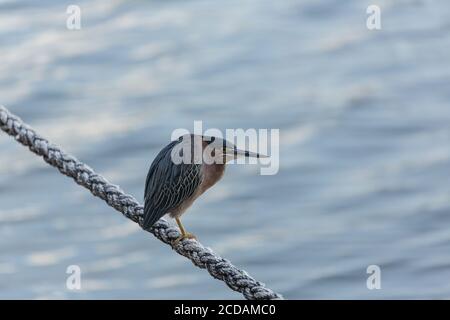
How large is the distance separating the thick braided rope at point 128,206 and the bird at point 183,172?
0.18 feet

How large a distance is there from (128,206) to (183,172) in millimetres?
192

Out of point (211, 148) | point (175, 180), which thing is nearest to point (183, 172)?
point (175, 180)

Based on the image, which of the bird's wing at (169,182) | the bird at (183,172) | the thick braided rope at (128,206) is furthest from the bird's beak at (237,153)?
the thick braided rope at (128,206)

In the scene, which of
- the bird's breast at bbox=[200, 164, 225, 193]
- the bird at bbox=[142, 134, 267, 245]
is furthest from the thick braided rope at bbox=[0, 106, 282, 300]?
the bird's breast at bbox=[200, 164, 225, 193]

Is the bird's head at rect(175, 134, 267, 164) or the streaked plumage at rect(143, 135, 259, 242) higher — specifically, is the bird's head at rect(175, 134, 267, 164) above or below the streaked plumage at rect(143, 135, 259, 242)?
above

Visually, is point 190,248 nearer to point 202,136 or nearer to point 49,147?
point 202,136

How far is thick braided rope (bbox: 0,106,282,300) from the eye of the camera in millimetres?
2734

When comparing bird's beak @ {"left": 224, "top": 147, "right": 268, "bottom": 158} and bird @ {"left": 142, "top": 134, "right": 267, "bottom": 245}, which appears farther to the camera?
bird @ {"left": 142, "top": 134, "right": 267, "bottom": 245}

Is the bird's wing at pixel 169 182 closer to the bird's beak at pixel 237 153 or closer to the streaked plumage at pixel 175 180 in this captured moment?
the streaked plumage at pixel 175 180

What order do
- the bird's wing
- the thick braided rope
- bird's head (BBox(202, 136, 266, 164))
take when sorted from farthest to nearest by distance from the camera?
the bird's wing
bird's head (BBox(202, 136, 266, 164))
the thick braided rope

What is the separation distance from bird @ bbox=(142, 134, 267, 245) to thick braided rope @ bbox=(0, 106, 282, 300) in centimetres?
6

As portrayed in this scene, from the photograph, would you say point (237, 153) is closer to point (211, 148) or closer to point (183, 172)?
point (211, 148)

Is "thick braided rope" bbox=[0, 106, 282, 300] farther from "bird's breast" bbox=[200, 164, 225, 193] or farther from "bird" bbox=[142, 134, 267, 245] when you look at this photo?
"bird's breast" bbox=[200, 164, 225, 193]

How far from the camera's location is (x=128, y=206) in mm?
2961
